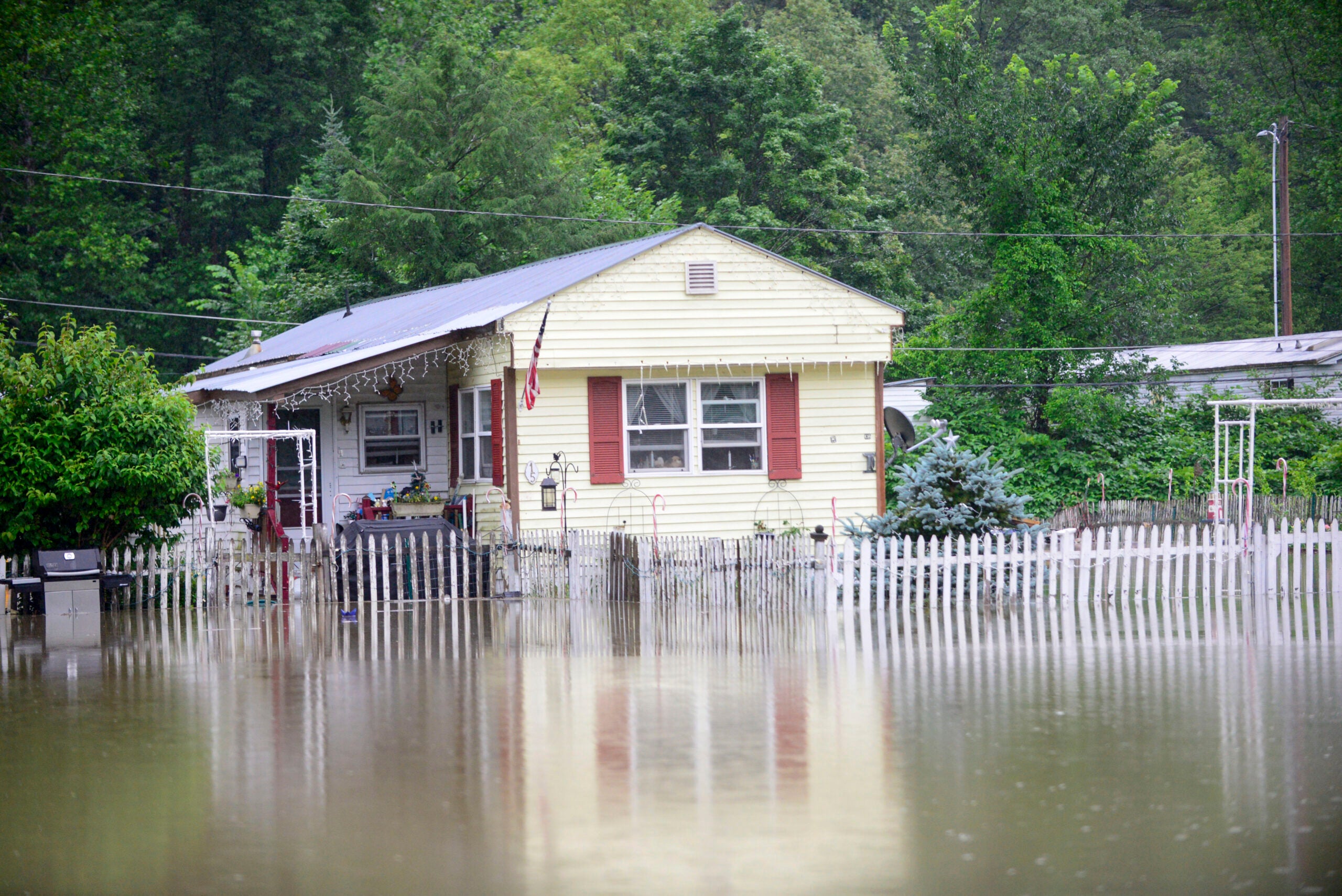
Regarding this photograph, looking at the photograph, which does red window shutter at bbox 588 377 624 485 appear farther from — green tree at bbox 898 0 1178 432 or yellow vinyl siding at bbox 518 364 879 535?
green tree at bbox 898 0 1178 432

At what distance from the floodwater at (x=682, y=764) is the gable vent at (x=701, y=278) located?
7880mm

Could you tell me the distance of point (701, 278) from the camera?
70.9ft

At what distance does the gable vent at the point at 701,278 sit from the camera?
21.6 meters

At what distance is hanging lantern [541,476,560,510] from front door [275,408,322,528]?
18.1 ft

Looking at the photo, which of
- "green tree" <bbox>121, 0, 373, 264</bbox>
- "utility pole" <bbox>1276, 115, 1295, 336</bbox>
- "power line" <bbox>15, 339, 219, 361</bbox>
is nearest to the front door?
"power line" <bbox>15, 339, 219, 361</bbox>

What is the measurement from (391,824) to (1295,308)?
2001 inches

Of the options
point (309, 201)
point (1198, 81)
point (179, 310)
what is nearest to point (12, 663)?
point (309, 201)

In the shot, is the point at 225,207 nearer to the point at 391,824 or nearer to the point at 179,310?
the point at 179,310

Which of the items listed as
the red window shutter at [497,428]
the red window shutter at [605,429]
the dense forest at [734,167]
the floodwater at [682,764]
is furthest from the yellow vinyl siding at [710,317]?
the dense forest at [734,167]

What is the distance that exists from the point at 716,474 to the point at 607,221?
20.4m

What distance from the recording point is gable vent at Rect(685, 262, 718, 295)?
21.6 m

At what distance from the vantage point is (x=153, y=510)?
1819 centimetres

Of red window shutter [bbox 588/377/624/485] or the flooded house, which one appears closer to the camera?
the flooded house

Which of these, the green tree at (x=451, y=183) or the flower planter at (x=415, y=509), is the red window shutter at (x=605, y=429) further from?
the green tree at (x=451, y=183)
